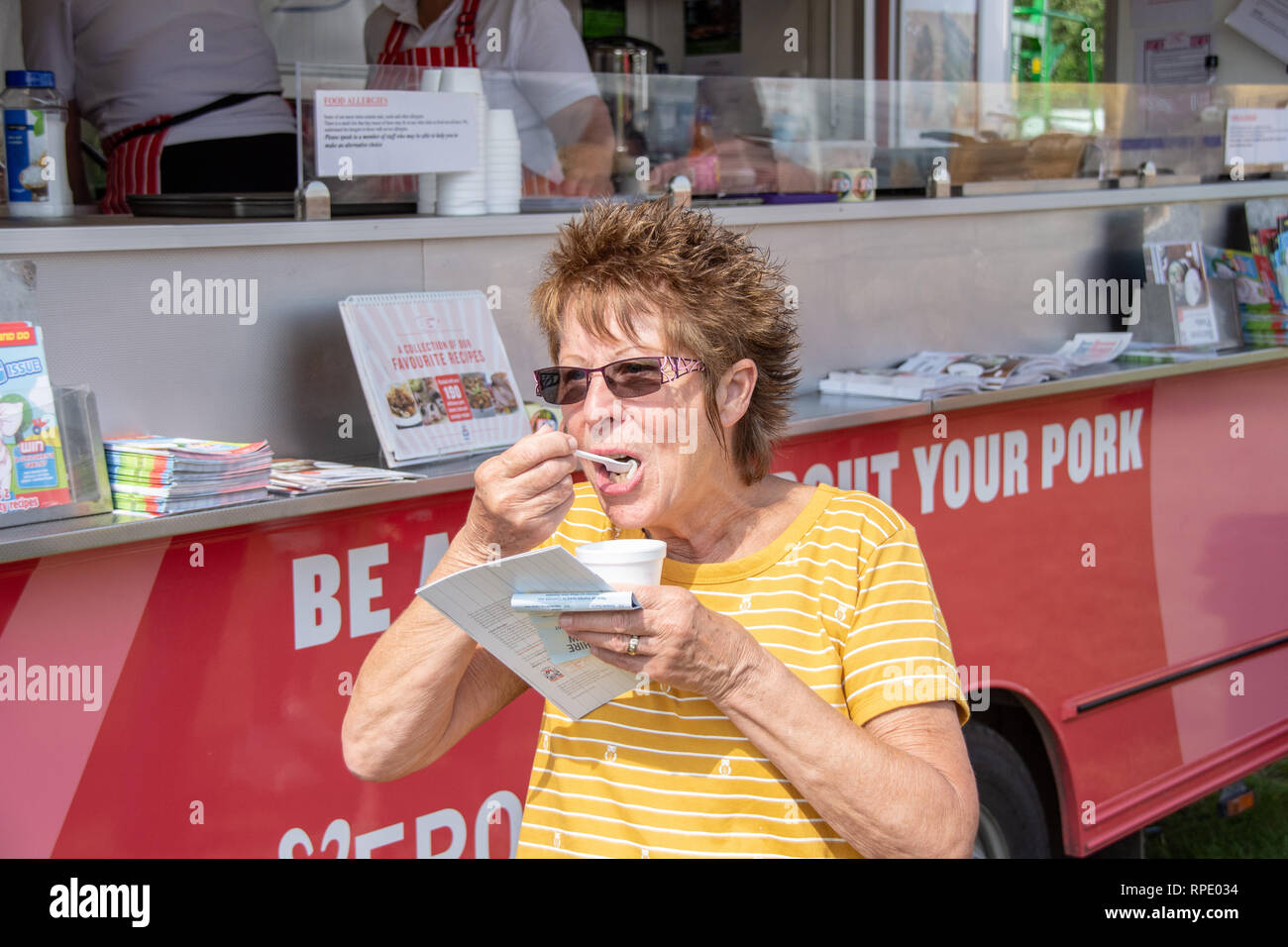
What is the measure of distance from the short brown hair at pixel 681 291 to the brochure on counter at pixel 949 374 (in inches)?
52.4

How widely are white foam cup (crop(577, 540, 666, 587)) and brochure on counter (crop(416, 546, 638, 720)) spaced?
67 mm

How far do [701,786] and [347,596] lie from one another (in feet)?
2.66

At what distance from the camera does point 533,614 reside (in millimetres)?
1511

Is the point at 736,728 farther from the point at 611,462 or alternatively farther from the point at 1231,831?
the point at 1231,831

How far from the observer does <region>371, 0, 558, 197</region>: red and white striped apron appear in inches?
114

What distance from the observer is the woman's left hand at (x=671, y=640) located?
1.52 meters

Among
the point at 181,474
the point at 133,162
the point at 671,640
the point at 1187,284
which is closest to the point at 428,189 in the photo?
the point at 181,474

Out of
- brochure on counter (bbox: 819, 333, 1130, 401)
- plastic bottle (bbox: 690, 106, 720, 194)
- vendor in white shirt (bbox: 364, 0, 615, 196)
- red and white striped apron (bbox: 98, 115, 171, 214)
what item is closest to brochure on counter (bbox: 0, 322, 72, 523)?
vendor in white shirt (bbox: 364, 0, 615, 196)

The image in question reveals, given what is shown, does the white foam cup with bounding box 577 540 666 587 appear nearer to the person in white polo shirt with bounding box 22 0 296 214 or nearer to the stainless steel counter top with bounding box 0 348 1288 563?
the stainless steel counter top with bounding box 0 348 1288 563

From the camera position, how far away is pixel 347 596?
232 centimetres

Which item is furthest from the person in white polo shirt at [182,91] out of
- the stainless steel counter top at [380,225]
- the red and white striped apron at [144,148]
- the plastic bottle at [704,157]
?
the plastic bottle at [704,157]

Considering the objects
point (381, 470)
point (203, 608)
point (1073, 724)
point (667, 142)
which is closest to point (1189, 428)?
point (1073, 724)

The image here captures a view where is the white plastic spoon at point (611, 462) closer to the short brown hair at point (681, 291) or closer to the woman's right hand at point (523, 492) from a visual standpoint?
the woman's right hand at point (523, 492)

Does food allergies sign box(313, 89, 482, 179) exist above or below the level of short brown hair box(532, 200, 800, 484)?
above
